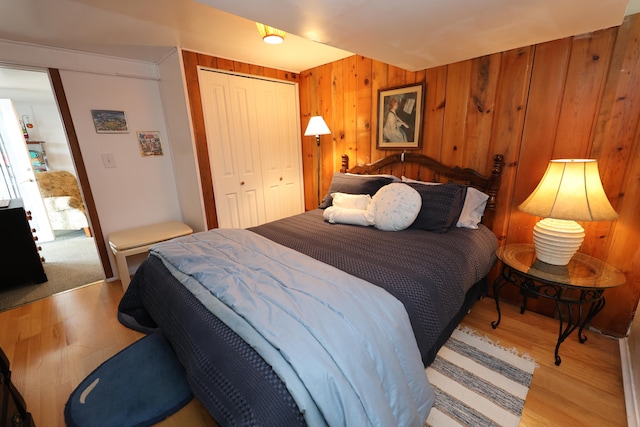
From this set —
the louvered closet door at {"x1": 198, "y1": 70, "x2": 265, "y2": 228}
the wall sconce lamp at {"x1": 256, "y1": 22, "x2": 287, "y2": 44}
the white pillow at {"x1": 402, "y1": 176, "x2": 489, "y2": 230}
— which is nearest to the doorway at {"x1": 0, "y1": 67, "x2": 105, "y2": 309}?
the louvered closet door at {"x1": 198, "y1": 70, "x2": 265, "y2": 228}

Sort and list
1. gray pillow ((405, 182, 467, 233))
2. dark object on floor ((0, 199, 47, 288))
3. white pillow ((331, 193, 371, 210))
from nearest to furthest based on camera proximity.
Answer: gray pillow ((405, 182, 467, 233)), white pillow ((331, 193, 371, 210)), dark object on floor ((0, 199, 47, 288))

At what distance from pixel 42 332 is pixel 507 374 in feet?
10.7

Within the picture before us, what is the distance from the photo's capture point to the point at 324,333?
878mm

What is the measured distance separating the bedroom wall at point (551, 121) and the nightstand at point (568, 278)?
23 cm

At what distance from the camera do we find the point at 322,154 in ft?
10.9

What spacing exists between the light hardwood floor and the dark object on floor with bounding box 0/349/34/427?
0.22 metres

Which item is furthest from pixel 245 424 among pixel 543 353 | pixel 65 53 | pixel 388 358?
pixel 65 53

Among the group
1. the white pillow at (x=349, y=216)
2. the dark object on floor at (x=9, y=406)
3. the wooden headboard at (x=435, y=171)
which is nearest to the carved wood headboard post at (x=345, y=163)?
the wooden headboard at (x=435, y=171)

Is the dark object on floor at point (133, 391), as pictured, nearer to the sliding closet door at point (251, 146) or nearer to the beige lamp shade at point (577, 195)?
the sliding closet door at point (251, 146)

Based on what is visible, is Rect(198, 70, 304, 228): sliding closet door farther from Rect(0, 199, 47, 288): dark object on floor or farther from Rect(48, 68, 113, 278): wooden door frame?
Rect(0, 199, 47, 288): dark object on floor

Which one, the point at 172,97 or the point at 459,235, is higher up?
the point at 172,97

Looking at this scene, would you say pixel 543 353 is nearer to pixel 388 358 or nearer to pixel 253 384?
pixel 388 358

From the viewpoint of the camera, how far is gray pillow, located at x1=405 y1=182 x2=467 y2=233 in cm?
188

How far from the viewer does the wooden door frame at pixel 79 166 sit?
7.69 ft
